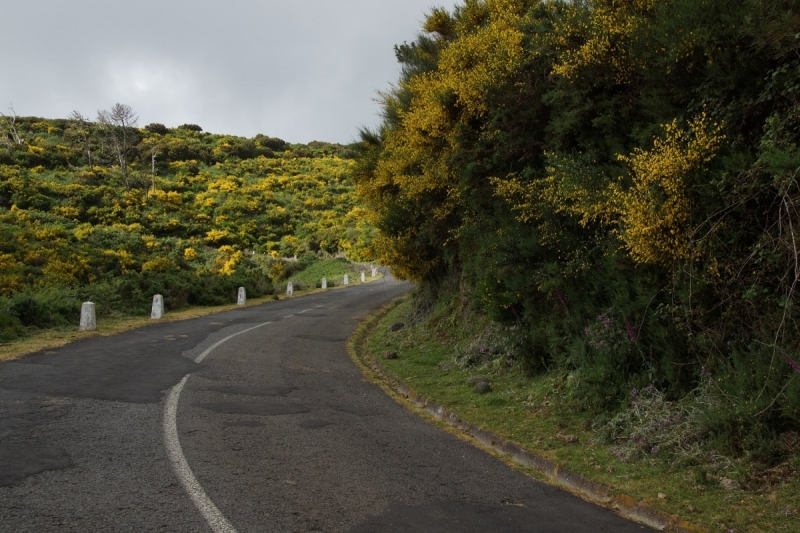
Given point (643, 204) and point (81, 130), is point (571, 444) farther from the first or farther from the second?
point (81, 130)

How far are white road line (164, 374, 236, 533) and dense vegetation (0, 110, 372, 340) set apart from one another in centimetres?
924

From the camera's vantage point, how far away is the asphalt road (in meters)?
5.00

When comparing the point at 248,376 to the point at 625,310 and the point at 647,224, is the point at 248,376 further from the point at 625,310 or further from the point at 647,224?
the point at 647,224

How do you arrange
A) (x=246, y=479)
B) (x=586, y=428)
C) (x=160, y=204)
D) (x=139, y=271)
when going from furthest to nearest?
1. (x=160, y=204)
2. (x=139, y=271)
3. (x=586, y=428)
4. (x=246, y=479)

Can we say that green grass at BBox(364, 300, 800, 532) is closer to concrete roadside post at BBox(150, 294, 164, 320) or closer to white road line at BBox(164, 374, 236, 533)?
white road line at BBox(164, 374, 236, 533)

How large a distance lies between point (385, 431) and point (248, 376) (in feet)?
13.7

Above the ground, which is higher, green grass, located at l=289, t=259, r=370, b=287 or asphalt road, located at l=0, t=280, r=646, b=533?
green grass, located at l=289, t=259, r=370, b=287

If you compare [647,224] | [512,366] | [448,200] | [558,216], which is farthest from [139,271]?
[647,224]

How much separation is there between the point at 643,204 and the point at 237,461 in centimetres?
502

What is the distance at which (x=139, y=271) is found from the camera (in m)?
27.7

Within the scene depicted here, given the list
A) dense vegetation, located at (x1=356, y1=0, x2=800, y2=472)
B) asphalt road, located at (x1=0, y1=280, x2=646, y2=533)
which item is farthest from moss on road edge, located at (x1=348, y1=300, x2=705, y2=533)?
dense vegetation, located at (x1=356, y1=0, x2=800, y2=472)

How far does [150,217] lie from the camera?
42.3 m

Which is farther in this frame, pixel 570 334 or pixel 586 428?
pixel 570 334

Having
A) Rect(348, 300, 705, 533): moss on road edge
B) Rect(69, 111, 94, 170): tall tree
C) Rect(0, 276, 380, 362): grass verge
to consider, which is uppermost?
Rect(69, 111, 94, 170): tall tree
